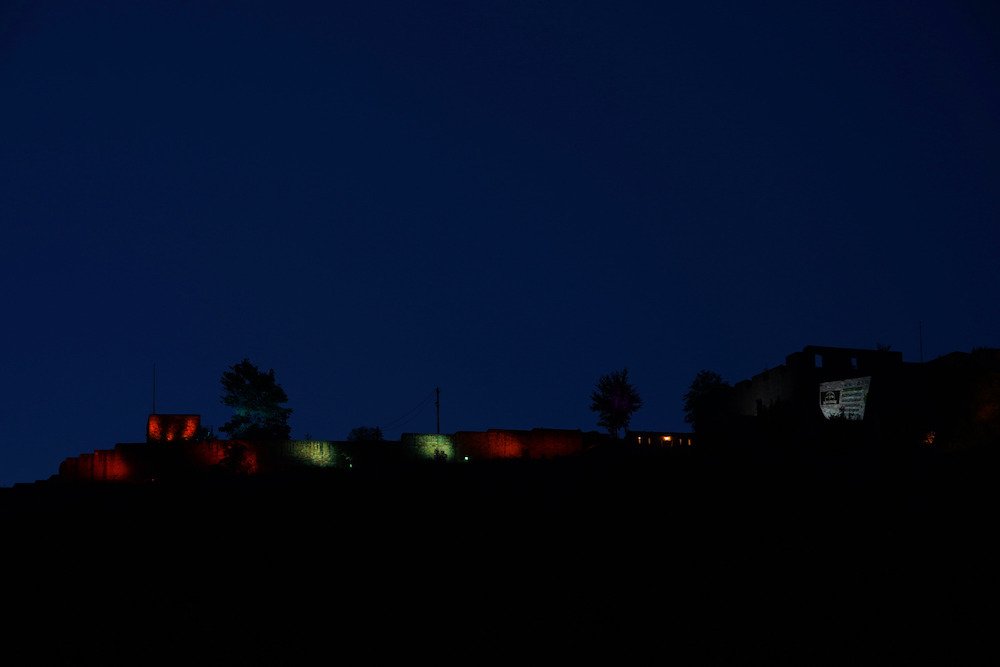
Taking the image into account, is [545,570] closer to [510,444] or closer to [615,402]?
[510,444]

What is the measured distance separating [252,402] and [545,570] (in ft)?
127

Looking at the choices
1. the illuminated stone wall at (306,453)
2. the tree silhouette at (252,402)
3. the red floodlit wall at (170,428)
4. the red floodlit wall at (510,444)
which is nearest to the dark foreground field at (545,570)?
the illuminated stone wall at (306,453)

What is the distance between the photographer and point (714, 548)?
59.6 ft

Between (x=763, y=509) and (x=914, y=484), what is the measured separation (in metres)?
4.61

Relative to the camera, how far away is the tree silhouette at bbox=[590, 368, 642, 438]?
56938 mm

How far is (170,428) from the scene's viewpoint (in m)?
42.5

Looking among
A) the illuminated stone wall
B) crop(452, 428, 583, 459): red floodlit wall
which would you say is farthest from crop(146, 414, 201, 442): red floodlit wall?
crop(452, 428, 583, 459): red floodlit wall

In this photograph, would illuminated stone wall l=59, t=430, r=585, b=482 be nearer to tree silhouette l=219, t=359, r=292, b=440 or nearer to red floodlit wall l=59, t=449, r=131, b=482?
red floodlit wall l=59, t=449, r=131, b=482

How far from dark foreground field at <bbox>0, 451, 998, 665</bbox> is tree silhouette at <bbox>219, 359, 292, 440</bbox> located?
25955mm

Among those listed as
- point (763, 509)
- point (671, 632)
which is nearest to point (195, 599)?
point (671, 632)

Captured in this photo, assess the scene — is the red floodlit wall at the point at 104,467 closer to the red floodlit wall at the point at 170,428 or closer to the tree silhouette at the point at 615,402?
the red floodlit wall at the point at 170,428

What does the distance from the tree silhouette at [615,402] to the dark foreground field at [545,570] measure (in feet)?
101

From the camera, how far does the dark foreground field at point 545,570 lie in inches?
567

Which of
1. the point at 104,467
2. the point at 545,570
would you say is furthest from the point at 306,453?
the point at 545,570
